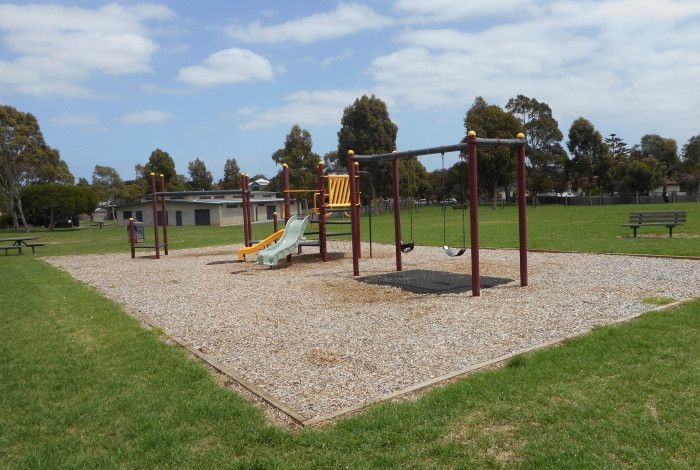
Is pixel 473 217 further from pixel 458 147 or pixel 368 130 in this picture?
pixel 368 130

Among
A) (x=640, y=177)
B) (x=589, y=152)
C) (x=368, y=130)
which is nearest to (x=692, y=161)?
(x=640, y=177)

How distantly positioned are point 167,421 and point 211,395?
609mm

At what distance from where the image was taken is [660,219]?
18812 millimetres

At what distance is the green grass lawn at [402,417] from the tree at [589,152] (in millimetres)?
67022

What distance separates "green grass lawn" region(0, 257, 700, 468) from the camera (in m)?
3.63

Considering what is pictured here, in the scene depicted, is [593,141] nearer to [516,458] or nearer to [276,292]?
[276,292]

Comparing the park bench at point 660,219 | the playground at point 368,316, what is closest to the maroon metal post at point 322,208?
the playground at point 368,316

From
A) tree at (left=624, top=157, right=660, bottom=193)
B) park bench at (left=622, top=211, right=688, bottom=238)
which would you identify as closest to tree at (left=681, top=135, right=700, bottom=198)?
tree at (left=624, top=157, right=660, bottom=193)

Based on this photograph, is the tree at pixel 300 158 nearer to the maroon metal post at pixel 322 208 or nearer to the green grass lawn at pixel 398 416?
the maroon metal post at pixel 322 208

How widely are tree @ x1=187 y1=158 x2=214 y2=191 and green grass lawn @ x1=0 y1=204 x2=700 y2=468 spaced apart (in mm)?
99828

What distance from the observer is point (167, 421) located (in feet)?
14.1

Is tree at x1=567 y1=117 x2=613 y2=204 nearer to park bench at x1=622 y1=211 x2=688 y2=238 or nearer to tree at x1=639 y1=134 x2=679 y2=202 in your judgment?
tree at x1=639 y1=134 x2=679 y2=202

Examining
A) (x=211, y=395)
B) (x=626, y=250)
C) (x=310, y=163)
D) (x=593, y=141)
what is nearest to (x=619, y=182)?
(x=593, y=141)

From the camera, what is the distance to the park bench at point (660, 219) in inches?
721
